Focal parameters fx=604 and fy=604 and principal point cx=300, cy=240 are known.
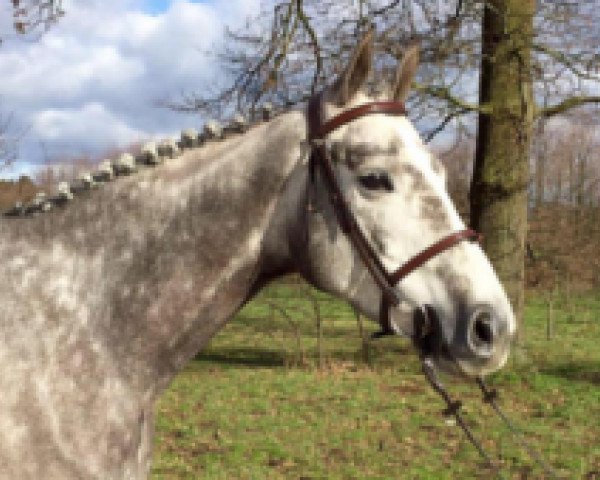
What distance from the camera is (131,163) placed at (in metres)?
2.51

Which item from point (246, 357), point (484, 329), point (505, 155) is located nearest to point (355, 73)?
point (484, 329)

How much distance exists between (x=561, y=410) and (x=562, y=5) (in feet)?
21.2

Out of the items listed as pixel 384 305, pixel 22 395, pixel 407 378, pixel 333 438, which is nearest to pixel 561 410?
pixel 407 378

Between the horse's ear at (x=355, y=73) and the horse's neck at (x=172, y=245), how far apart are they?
195mm

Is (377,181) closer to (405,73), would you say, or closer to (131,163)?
(405,73)

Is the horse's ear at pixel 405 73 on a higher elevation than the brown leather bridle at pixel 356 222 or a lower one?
higher

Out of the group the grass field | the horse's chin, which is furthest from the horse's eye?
the grass field

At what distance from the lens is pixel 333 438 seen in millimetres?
7488

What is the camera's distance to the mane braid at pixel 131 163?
98.4 inches

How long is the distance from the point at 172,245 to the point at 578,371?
1096 cm

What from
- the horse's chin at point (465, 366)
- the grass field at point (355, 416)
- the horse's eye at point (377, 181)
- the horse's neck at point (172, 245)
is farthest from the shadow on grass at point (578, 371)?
the horse's neck at point (172, 245)

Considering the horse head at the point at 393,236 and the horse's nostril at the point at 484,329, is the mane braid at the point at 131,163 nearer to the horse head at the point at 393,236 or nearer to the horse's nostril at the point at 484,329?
the horse head at the point at 393,236

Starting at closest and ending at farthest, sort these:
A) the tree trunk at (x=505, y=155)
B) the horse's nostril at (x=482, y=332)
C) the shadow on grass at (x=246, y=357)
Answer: the horse's nostril at (x=482, y=332), the tree trunk at (x=505, y=155), the shadow on grass at (x=246, y=357)

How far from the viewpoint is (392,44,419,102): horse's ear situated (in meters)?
2.59
